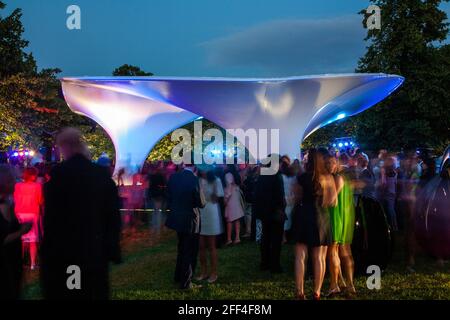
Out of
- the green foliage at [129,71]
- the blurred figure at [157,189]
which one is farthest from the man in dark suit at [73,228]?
the green foliage at [129,71]

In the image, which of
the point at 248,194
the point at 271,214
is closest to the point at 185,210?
the point at 271,214

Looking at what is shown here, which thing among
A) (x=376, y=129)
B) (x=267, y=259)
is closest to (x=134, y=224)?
(x=267, y=259)

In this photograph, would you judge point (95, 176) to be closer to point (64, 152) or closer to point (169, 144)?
point (64, 152)

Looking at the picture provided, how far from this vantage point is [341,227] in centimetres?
621

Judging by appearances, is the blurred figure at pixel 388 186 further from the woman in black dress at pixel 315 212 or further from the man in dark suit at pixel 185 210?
the man in dark suit at pixel 185 210

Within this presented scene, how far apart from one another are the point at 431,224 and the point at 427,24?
26370 mm

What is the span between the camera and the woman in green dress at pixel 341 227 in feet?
20.1

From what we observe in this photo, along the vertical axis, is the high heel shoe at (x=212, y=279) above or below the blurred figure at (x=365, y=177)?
below

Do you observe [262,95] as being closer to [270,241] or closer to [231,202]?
[231,202]

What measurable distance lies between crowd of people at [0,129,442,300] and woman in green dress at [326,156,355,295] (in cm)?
1

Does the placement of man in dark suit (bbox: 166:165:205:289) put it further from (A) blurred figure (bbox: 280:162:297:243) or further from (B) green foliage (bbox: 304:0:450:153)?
(B) green foliage (bbox: 304:0:450:153)

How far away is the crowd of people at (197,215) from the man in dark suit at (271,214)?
17mm

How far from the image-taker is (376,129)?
30703 millimetres
